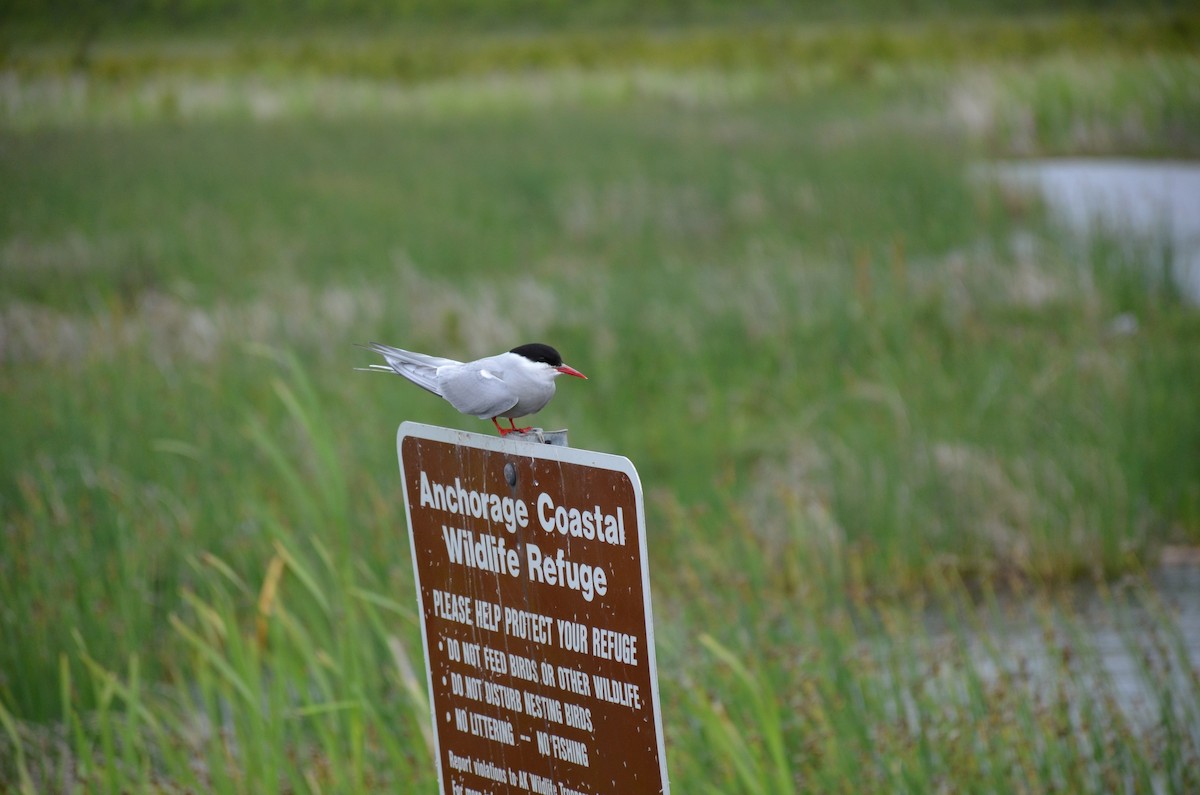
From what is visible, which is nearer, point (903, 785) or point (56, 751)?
point (903, 785)

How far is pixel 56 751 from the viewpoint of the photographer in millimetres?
3803

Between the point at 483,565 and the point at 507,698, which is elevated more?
the point at 483,565

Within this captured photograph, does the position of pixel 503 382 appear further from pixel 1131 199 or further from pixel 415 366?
pixel 1131 199

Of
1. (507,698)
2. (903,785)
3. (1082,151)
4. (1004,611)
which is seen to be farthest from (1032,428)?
(1082,151)

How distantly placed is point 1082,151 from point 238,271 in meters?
14.1

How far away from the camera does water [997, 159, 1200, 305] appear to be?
9109mm

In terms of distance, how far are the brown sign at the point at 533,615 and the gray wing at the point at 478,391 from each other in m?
0.08

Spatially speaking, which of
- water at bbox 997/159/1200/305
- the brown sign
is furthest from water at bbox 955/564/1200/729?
water at bbox 997/159/1200/305

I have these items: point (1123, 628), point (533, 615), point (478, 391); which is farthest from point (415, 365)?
point (1123, 628)

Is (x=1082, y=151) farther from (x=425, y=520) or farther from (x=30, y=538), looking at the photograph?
(x=425, y=520)

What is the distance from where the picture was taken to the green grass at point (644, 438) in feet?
10.7

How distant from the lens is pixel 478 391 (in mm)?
2096

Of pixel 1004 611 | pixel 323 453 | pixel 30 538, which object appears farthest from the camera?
pixel 1004 611

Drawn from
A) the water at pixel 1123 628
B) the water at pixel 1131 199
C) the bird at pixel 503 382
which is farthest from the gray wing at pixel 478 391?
the water at pixel 1131 199
